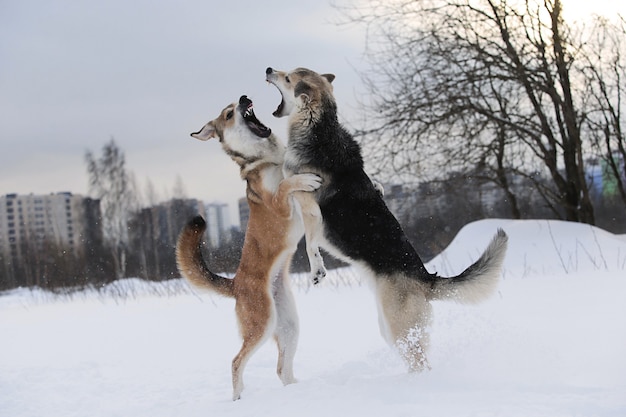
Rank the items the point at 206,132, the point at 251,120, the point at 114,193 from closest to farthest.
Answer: the point at 251,120 → the point at 206,132 → the point at 114,193

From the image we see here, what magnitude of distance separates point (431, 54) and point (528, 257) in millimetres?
4536

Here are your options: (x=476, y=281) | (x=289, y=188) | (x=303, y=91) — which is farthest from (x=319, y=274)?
(x=303, y=91)

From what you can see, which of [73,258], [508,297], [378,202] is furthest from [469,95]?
[73,258]

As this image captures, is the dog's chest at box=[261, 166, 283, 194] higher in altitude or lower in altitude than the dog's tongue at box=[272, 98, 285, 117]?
lower

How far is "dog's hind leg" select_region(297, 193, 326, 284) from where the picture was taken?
145 inches

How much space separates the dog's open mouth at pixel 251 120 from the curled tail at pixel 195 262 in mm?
762

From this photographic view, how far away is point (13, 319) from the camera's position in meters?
9.49

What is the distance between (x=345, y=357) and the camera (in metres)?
5.34

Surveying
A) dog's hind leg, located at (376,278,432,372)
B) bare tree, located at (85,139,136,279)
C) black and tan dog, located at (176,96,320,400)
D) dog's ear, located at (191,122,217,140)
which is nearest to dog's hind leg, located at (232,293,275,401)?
black and tan dog, located at (176,96,320,400)

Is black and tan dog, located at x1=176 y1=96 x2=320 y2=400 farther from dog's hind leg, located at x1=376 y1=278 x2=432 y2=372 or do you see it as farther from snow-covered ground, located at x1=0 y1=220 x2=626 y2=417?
dog's hind leg, located at x1=376 y1=278 x2=432 y2=372

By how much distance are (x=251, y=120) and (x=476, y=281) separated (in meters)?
1.96

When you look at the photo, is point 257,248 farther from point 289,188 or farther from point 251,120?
point 251,120

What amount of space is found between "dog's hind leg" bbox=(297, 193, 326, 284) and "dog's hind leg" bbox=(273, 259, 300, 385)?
64 centimetres

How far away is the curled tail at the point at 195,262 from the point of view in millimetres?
4305
